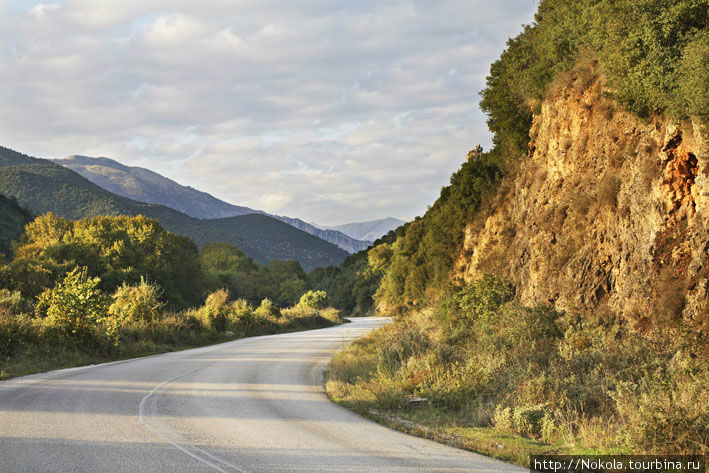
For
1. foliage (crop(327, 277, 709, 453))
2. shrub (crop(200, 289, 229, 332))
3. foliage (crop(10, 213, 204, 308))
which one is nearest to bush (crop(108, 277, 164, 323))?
shrub (crop(200, 289, 229, 332))

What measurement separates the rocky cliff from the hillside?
66507 mm

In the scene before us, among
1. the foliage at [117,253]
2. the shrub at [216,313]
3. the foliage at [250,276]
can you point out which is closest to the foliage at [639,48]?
the shrub at [216,313]

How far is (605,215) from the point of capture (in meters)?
18.1

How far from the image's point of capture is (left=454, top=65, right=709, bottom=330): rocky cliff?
13984 millimetres

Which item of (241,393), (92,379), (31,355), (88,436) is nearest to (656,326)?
(241,393)

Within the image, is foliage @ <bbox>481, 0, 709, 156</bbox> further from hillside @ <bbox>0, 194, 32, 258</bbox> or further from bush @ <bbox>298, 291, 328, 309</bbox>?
hillside @ <bbox>0, 194, 32, 258</bbox>

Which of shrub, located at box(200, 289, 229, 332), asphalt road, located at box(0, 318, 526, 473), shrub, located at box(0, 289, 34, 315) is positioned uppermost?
shrub, located at box(0, 289, 34, 315)

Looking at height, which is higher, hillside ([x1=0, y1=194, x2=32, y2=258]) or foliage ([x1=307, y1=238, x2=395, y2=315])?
hillside ([x1=0, y1=194, x2=32, y2=258])

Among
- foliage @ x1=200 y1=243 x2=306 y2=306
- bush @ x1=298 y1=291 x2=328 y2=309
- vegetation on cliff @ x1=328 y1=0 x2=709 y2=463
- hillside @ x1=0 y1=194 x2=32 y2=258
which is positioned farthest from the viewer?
foliage @ x1=200 y1=243 x2=306 y2=306

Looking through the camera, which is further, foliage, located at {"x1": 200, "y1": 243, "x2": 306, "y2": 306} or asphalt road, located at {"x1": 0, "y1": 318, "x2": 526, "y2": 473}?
foliage, located at {"x1": 200, "y1": 243, "x2": 306, "y2": 306}

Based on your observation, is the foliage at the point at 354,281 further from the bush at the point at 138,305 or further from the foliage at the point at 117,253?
the bush at the point at 138,305

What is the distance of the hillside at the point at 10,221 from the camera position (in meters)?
70.4

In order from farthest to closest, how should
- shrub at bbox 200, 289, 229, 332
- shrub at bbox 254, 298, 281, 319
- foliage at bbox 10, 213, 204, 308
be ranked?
foliage at bbox 10, 213, 204, 308 < shrub at bbox 254, 298, 281, 319 < shrub at bbox 200, 289, 229, 332

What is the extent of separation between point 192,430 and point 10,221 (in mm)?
82448
